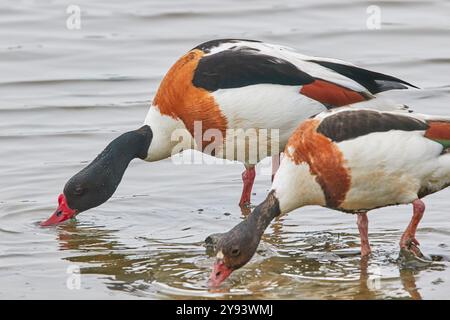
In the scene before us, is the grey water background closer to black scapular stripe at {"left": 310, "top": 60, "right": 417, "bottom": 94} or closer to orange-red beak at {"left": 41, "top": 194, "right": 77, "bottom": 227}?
orange-red beak at {"left": 41, "top": 194, "right": 77, "bottom": 227}

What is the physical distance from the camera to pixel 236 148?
10.4m

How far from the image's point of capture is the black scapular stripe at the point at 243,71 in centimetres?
1018

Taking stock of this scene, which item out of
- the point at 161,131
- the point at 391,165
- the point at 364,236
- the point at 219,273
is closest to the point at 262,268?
the point at 219,273

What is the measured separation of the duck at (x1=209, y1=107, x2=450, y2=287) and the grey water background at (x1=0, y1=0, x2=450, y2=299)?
1.35 feet

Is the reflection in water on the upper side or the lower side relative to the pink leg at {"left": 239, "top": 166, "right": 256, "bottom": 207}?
lower

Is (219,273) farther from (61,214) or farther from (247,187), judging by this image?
(247,187)

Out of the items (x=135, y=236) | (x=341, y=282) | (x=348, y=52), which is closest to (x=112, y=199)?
(x=135, y=236)

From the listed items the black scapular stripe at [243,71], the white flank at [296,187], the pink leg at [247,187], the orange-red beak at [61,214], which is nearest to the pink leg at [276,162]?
the pink leg at [247,187]

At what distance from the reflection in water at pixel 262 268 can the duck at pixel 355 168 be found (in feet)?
0.86

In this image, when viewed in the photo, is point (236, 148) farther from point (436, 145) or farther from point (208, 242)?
point (436, 145)

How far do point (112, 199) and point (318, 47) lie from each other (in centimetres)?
609

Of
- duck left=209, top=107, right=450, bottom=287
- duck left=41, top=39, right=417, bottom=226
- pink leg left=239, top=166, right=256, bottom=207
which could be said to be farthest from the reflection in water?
pink leg left=239, top=166, right=256, bottom=207

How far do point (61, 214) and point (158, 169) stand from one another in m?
2.00

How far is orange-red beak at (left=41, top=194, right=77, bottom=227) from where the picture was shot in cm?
1017
